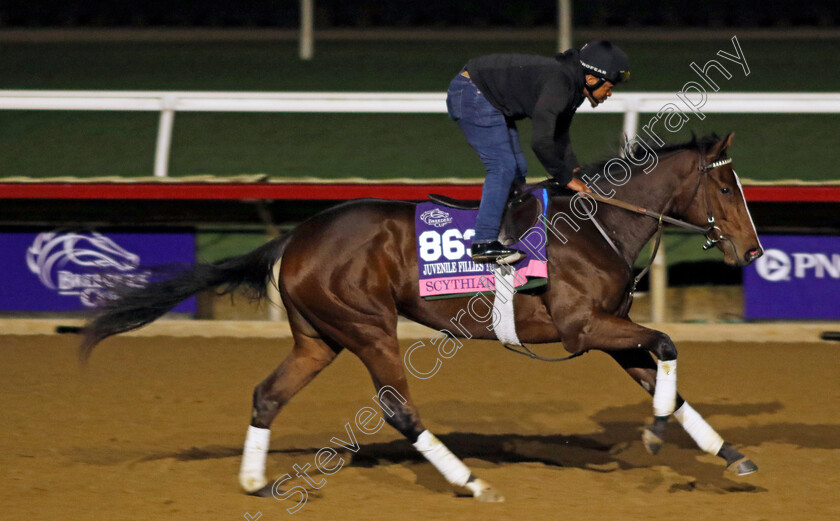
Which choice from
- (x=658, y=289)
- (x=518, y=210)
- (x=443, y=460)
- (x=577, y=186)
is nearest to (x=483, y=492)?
(x=443, y=460)

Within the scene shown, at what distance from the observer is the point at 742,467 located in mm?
4723

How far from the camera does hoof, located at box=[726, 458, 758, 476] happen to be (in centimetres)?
472

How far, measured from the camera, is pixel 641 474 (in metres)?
5.00

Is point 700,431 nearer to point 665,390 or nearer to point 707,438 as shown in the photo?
point 707,438

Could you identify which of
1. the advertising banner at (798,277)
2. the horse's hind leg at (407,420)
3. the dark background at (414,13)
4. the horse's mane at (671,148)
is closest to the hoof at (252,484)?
the horse's hind leg at (407,420)

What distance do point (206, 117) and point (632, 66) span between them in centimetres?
588

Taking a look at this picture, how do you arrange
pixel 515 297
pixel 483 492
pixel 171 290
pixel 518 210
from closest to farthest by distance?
pixel 483 492
pixel 515 297
pixel 518 210
pixel 171 290

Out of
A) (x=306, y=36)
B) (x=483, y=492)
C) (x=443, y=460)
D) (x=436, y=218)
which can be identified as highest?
(x=306, y=36)

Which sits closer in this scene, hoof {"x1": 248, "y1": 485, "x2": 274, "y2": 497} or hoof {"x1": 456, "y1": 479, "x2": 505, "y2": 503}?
hoof {"x1": 456, "y1": 479, "x2": 505, "y2": 503}

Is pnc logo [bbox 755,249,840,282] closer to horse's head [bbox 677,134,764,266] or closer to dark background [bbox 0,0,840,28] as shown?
horse's head [bbox 677,134,764,266]

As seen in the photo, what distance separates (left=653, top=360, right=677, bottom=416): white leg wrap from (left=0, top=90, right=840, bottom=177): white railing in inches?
158

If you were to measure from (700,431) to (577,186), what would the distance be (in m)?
1.25

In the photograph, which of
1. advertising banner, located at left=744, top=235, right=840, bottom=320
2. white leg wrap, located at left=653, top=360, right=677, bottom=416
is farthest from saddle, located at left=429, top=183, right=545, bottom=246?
advertising banner, located at left=744, top=235, right=840, bottom=320

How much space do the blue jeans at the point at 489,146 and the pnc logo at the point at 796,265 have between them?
158 inches
